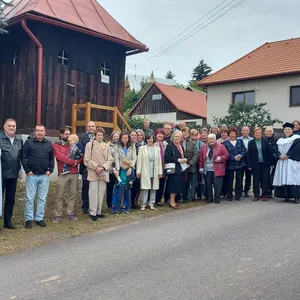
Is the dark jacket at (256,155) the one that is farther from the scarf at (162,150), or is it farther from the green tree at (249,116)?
the green tree at (249,116)

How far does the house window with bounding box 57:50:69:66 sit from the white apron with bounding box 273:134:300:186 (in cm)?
769

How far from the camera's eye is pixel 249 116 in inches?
904

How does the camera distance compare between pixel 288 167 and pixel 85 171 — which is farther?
pixel 288 167

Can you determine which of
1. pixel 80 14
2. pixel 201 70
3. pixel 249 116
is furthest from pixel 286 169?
pixel 201 70

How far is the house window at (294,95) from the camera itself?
23672 mm

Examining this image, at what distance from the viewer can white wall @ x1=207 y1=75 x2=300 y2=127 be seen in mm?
23844

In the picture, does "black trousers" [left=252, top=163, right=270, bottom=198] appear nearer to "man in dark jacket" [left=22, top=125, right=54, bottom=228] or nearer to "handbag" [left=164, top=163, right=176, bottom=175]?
"handbag" [left=164, top=163, right=176, bottom=175]

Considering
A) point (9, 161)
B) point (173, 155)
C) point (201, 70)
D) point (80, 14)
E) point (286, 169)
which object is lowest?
point (286, 169)

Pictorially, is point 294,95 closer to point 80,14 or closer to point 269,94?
point 269,94

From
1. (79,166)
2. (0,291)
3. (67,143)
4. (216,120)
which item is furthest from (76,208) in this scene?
(216,120)

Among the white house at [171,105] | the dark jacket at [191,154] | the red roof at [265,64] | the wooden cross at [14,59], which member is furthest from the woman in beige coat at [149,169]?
the white house at [171,105]

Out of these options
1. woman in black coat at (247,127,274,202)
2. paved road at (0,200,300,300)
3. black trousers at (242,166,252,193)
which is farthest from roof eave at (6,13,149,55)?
paved road at (0,200,300,300)

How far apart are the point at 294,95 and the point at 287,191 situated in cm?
1576

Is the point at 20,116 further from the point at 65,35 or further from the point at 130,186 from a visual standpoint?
the point at 130,186
